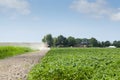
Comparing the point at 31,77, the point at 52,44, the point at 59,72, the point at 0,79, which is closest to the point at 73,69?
the point at 59,72

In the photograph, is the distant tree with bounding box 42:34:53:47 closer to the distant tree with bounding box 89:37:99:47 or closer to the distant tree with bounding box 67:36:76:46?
the distant tree with bounding box 67:36:76:46

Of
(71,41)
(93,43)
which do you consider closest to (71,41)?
(71,41)

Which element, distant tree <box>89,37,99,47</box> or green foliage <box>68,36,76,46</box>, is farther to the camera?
green foliage <box>68,36,76,46</box>

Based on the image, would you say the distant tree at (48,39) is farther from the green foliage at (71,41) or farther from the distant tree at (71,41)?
the green foliage at (71,41)

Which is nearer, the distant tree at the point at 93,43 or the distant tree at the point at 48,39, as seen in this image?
the distant tree at the point at 93,43

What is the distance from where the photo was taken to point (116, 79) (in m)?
10.4

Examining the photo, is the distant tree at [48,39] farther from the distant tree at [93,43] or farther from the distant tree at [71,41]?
the distant tree at [93,43]

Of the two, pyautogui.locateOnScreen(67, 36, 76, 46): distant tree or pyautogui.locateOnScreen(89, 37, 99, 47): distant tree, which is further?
pyautogui.locateOnScreen(67, 36, 76, 46): distant tree

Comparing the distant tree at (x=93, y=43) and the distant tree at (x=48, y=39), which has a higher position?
the distant tree at (x=48, y=39)

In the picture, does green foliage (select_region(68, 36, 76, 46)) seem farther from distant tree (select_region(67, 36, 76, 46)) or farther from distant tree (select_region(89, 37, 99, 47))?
distant tree (select_region(89, 37, 99, 47))

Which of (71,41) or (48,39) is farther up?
(48,39)

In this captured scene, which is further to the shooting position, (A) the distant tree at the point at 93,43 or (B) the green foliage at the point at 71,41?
(B) the green foliage at the point at 71,41

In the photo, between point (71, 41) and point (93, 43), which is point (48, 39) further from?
point (93, 43)

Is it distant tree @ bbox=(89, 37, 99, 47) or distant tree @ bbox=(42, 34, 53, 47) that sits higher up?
distant tree @ bbox=(42, 34, 53, 47)
